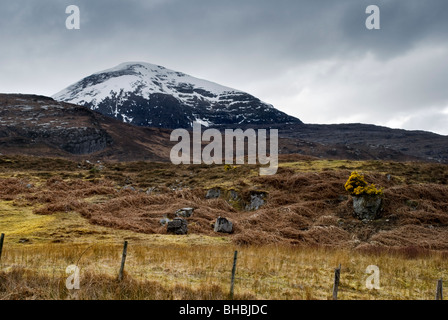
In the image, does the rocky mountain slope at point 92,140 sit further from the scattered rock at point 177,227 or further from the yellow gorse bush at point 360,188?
the scattered rock at point 177,227

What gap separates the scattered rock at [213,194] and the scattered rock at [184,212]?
5131 millimetres

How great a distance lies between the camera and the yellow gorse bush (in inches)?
882

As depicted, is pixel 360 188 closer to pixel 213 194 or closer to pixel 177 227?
pixel 213 194

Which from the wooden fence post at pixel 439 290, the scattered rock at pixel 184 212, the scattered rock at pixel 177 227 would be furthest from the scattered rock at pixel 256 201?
the wooden fence post at pixel 439 290

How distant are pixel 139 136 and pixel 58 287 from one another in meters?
115

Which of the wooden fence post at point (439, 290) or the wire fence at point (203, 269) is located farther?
the wire fence at point (203, 269)

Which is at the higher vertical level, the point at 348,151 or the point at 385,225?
the point at 348,151

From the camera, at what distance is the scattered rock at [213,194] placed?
2834 cm

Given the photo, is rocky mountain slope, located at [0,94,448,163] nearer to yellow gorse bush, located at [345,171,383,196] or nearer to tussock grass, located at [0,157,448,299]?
tussock grass, located at [0,157,448,299]

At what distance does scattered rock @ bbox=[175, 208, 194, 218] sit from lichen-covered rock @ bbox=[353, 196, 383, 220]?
1133cm

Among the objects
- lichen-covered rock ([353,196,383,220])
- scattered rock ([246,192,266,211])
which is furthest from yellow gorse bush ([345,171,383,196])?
scattered rock ([246,192,266,211])
